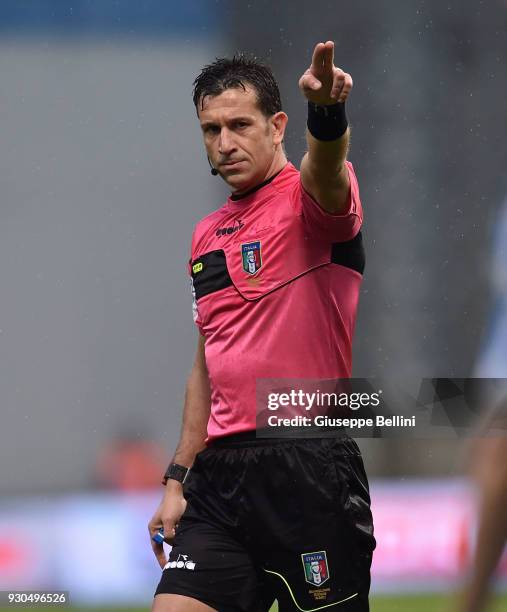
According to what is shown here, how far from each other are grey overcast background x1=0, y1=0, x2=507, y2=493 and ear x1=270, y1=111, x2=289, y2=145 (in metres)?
5.07

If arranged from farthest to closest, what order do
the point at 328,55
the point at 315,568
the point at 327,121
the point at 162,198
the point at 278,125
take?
the point at 162,198 < the point at 278,125 < the point at 315,568 < the point at 327,121 < the point at 328,55

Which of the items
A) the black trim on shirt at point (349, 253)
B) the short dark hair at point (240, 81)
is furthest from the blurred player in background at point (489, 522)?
the short dark hair at point (240, 81)

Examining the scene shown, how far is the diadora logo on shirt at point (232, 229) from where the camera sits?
130 inches

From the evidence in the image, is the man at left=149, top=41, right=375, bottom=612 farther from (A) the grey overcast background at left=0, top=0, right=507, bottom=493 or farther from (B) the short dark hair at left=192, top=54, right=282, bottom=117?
(A) the grey overcast background at left=0, top=0, right=507, bottom=493

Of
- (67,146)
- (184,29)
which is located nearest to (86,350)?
(67,146)

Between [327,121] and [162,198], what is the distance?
607 cm

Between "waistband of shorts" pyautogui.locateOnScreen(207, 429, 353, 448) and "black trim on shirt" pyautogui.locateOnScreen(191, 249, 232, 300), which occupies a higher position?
"black trim on shirt" pyautogui.locateOnScreen(191, 249, 232, 300)

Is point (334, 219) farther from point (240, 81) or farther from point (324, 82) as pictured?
point (240, 81)

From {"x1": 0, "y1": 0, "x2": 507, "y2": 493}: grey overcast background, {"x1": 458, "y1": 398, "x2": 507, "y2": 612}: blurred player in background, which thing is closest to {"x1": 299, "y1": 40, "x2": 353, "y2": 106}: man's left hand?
{"x1": 458, "y1": 398, "x2": 507, "y2": 612}: blurred player in background

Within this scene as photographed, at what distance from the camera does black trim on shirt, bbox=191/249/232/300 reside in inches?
128

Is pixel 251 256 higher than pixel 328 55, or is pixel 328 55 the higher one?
pixel 328 55

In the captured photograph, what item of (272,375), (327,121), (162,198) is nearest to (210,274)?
(272,375)

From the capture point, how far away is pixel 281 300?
316 cm

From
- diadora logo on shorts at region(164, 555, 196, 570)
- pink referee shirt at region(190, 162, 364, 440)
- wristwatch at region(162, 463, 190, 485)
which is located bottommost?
diadora logo on shorts at region(164, 555, 196, 570)
